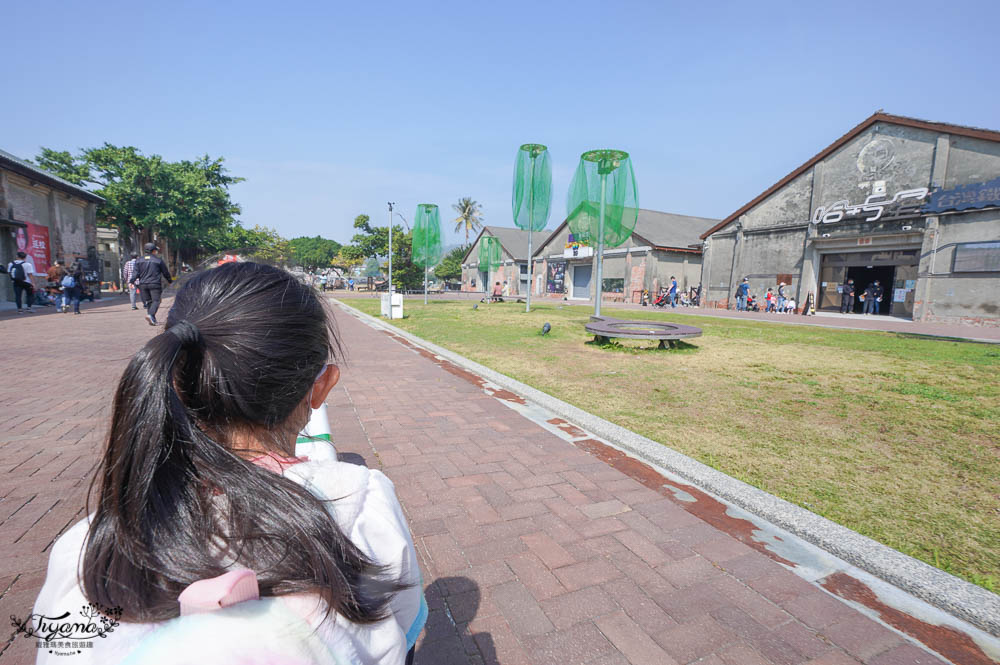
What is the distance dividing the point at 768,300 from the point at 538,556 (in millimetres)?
25503

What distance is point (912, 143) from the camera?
18109mm

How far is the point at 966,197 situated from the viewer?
54.6 ft

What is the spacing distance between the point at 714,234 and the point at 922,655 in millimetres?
28096

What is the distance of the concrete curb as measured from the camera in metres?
1.98

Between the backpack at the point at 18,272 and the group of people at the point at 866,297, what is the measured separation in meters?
32.3

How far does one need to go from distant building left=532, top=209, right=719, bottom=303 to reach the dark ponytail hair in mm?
29809

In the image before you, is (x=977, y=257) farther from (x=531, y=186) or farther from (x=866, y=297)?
(x=531, y=186)

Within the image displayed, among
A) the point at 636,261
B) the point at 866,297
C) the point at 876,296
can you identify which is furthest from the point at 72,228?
the point at 876,296

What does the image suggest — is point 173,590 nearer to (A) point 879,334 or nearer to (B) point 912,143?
(A) point 879,334

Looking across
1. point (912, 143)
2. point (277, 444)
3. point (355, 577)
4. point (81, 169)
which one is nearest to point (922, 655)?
point (355, 577)

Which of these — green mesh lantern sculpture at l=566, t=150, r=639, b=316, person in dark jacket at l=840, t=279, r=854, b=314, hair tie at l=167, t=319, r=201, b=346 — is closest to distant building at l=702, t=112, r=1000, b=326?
person in dark jacket at l=840, t=279, r=854, b=314

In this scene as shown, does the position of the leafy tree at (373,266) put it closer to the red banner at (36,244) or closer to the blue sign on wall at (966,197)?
the red banner at (36,244)

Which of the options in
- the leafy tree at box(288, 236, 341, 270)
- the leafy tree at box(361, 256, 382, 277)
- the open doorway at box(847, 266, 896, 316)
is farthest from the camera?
the leafy tree at box(288, 236, 341, 270)

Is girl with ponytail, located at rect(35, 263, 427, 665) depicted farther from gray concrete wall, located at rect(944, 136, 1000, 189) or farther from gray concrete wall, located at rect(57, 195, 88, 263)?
gray concrete wall, located at rect(57, 195, 88, 263)
